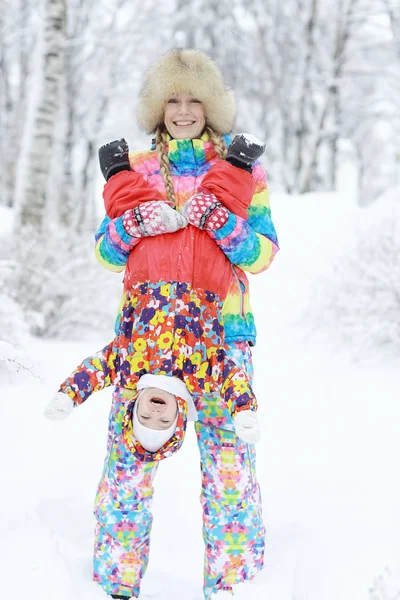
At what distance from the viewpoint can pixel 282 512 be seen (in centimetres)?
267

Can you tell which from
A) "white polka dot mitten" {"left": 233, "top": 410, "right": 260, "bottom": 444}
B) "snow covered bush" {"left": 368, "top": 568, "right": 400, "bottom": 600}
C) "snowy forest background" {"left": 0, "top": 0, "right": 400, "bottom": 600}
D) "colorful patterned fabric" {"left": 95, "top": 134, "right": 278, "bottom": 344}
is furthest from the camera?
"snowy forest background" {"left": 0, "top": 0, "right": 400, "bottom": 600}

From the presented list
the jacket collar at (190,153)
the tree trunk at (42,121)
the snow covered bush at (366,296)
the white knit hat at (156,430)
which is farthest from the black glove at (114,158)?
the tree trunk at (42,121)

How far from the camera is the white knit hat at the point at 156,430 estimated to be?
6.08 ft

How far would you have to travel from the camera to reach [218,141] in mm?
2139

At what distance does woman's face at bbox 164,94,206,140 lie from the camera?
2131 millimetres

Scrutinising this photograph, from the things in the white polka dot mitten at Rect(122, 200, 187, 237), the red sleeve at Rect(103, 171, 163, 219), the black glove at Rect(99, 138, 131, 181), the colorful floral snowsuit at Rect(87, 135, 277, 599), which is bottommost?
the colorful floral snowsuit at Rect(87, 135, 277, 599)

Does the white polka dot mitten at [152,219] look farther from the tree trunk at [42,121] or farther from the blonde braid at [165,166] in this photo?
the tree trunk at [42,121]

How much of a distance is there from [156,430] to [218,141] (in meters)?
1.00

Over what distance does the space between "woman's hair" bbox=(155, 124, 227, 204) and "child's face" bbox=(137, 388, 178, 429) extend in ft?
2.11

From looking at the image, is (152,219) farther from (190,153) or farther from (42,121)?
(42,121)

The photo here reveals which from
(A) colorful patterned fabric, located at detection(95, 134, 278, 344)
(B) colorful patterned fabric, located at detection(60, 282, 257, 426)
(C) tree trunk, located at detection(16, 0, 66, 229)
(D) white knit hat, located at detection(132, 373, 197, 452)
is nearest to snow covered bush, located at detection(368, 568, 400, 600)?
(B) colorful patterned fabric, located at detection(60, 282, 257, 426)

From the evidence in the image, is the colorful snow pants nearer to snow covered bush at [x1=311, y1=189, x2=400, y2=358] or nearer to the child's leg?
the child's leg

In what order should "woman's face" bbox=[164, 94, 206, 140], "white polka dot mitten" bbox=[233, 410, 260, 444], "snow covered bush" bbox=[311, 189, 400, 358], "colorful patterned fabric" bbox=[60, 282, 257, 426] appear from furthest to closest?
"snow covered bush" bbox=[311, 189, 400, 358] → "woman's face" bbox=[164, 94, 206, 140] → "colorful patterned fabric" bbox=[60, 282, 257, 426] → "white polka dot mitten" bbox=[233, 410, 260, 444]

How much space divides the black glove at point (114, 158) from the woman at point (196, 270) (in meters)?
0.04
